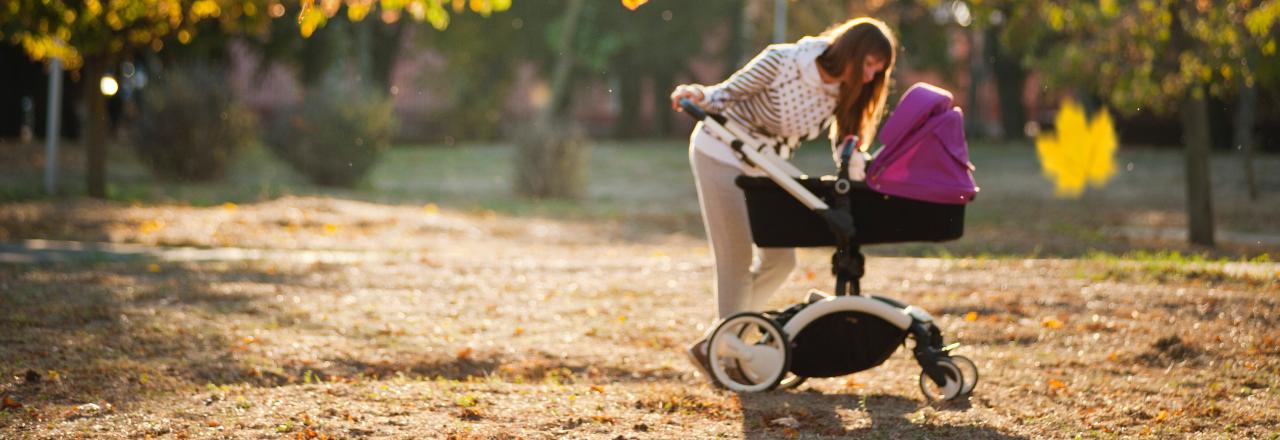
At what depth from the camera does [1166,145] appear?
37.4m

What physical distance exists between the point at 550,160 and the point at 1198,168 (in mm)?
10346

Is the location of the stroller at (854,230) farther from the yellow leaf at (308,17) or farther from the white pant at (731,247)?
the yellow leaf at (308,17)

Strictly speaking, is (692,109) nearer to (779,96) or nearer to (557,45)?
(779,96)

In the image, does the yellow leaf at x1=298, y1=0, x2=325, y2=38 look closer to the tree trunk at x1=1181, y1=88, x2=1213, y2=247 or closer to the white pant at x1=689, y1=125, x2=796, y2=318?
the white pant at x1=689, y1=125, x2=796, y2=318

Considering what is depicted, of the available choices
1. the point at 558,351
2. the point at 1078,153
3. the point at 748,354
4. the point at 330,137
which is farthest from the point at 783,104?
the point at 1078,153

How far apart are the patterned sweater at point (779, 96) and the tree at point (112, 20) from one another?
7.32 feet

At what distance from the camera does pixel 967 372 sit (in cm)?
598

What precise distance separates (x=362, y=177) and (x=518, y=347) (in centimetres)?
1569

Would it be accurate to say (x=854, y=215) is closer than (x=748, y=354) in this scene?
Yes

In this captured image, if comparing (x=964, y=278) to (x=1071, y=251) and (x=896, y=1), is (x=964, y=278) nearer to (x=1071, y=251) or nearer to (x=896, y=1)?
(x=1071, y=251)

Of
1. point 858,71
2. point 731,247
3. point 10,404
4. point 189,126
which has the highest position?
point 858,71

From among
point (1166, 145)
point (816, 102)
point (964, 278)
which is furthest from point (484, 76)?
point (816, 102)

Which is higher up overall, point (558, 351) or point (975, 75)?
point (975, 75)

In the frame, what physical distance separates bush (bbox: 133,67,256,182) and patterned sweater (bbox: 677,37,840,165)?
16.2m
